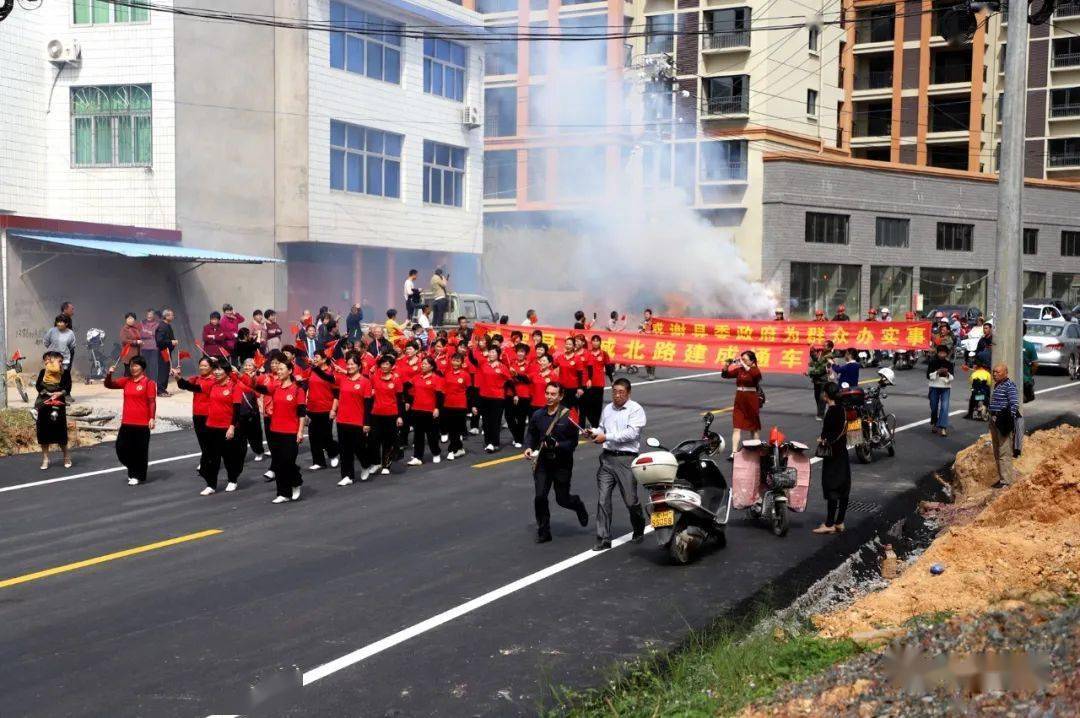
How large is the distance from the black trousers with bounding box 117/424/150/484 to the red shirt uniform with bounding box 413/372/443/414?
12.6ft

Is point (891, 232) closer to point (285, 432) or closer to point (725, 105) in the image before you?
point (725, 105)

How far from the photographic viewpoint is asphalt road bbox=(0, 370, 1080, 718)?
7.48 metres

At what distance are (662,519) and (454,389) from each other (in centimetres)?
737

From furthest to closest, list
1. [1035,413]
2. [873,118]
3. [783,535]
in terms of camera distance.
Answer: [873,118], [1035,413], [783,535]

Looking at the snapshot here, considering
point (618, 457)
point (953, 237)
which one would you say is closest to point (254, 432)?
point (618, 457)

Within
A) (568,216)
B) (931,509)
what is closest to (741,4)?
(568,216)

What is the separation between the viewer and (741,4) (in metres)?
52.9

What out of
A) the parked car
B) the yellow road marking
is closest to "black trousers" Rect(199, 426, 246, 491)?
the yellow road marking

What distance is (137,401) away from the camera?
590 inches

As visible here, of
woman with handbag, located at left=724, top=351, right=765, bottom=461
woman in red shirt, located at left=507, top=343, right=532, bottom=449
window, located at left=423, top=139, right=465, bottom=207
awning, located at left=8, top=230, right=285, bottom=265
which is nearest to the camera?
woman with handbag, located at left=724, top=351, right=765, bottom=461

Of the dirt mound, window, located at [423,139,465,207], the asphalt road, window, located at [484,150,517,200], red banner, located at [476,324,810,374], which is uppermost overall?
window, located at [484,150,517,200]

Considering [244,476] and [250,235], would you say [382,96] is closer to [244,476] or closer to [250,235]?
[250,235]

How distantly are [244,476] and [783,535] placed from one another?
24.9 feet

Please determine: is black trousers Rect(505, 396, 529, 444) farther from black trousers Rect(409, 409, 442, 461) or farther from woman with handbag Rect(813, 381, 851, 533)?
woman with handbag Rect(813, 381, 851, 533)
